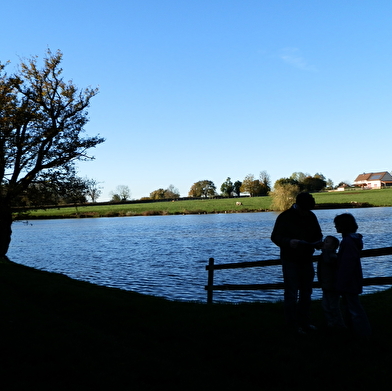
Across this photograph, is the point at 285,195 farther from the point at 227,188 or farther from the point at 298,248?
the point at 227,188

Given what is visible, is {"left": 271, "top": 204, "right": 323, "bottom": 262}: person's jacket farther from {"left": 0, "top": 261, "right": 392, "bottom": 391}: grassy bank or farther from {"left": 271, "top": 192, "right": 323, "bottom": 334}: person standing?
{"left": 0, "top": 261, "right": 392, "bottom": 391}: grassy bank

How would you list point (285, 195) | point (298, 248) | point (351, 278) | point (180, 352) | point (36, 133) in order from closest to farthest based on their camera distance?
point (180, 352), point (351, 278), point (298, 248), point (36, 133), point (285, 195)

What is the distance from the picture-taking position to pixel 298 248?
7.20 metres

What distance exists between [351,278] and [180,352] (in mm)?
2967

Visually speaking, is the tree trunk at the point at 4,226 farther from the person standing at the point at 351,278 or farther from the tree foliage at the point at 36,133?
the person standing at the point at 351,278

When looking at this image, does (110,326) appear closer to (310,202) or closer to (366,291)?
(310,202)

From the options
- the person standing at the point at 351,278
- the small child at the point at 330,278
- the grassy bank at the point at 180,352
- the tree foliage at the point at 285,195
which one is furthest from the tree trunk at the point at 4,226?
the tree foliage at the point at 285,195

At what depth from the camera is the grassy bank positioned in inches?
208

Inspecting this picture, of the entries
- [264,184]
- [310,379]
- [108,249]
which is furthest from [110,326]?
[264,184]

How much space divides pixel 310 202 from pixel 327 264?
1.10 m

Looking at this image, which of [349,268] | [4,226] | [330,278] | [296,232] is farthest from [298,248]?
[4,226]

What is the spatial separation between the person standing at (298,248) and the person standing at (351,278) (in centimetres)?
57

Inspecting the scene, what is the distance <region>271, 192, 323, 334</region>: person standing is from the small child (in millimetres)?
207

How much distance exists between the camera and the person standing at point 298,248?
23.9ft
